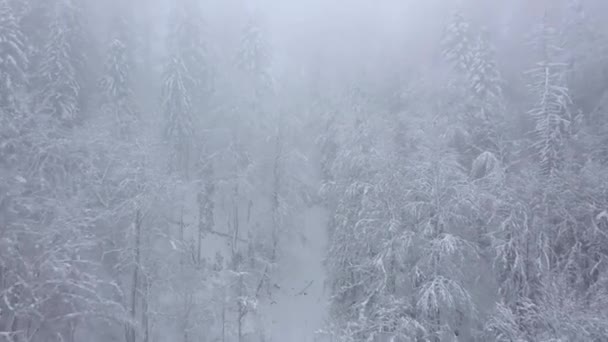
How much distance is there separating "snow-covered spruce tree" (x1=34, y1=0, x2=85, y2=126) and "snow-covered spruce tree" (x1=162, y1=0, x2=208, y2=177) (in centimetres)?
Result: 556

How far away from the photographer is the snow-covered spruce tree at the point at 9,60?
926 inches

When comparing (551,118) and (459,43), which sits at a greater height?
(459,43)

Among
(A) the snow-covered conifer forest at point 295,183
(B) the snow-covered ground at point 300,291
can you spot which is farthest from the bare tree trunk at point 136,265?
(B) the snow-covered ground at point 300,291

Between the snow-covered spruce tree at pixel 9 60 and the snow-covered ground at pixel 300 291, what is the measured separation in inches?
707

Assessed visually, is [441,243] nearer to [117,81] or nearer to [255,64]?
[255,64]

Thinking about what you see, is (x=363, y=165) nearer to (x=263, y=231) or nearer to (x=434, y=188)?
(x=434, y=188)

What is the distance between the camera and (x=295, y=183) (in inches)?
1162

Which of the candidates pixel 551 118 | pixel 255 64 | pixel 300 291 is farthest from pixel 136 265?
pixel 551 118

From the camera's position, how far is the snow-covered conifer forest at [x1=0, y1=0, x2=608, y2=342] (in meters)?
17.1

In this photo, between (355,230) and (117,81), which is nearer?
(355,230)

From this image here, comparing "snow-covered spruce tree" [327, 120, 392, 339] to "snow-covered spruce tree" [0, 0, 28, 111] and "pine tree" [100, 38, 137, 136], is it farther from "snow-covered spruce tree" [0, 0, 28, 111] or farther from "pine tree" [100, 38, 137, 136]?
"snow-covered spruce tree" [0, 0, 28, 111]

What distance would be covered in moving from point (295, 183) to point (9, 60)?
57.4ft

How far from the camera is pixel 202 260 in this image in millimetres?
27953

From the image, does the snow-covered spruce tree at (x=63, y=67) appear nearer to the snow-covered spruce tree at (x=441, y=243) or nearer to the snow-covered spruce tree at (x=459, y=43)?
the snow-covered spruce tree at (x=441, y=243)
